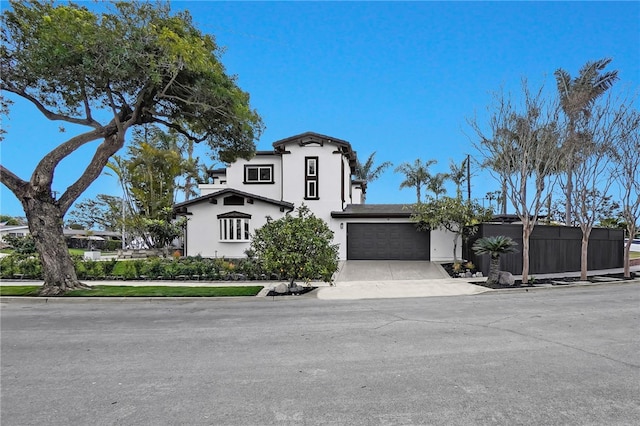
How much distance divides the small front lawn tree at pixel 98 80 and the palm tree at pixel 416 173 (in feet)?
83.6

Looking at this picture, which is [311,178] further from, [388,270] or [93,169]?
[93,169]

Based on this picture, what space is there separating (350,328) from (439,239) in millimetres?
15545

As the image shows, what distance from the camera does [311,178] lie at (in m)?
23.3

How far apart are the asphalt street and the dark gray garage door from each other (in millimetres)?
12659

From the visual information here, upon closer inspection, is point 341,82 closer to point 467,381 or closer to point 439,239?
point 439,239

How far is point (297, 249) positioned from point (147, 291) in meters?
4.89

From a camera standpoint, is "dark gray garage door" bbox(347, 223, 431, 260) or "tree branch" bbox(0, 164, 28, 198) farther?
"dark gray garage door" bbox(347, 223, 431, 260)

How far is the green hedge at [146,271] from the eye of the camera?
1546cm

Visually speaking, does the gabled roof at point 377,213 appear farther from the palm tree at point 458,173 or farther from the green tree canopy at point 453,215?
the palm tree at point 458,173

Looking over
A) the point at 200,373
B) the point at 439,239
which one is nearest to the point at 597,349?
the point at 200,373

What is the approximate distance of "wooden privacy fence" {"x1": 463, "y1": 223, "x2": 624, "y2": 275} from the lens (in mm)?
16828

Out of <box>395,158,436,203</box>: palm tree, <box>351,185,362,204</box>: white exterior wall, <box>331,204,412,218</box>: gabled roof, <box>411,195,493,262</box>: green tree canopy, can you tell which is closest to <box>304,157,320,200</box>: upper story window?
<box>331,204,412,218</box>: gabled roof

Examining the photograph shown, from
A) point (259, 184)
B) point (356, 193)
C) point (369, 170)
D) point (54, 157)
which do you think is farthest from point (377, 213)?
point (369, 170)

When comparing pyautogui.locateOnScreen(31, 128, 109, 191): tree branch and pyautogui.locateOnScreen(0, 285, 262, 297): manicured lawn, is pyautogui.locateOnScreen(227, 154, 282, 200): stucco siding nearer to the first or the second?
pyautogui.locateOnScreen(31, 128, 109, 191): tree branch
